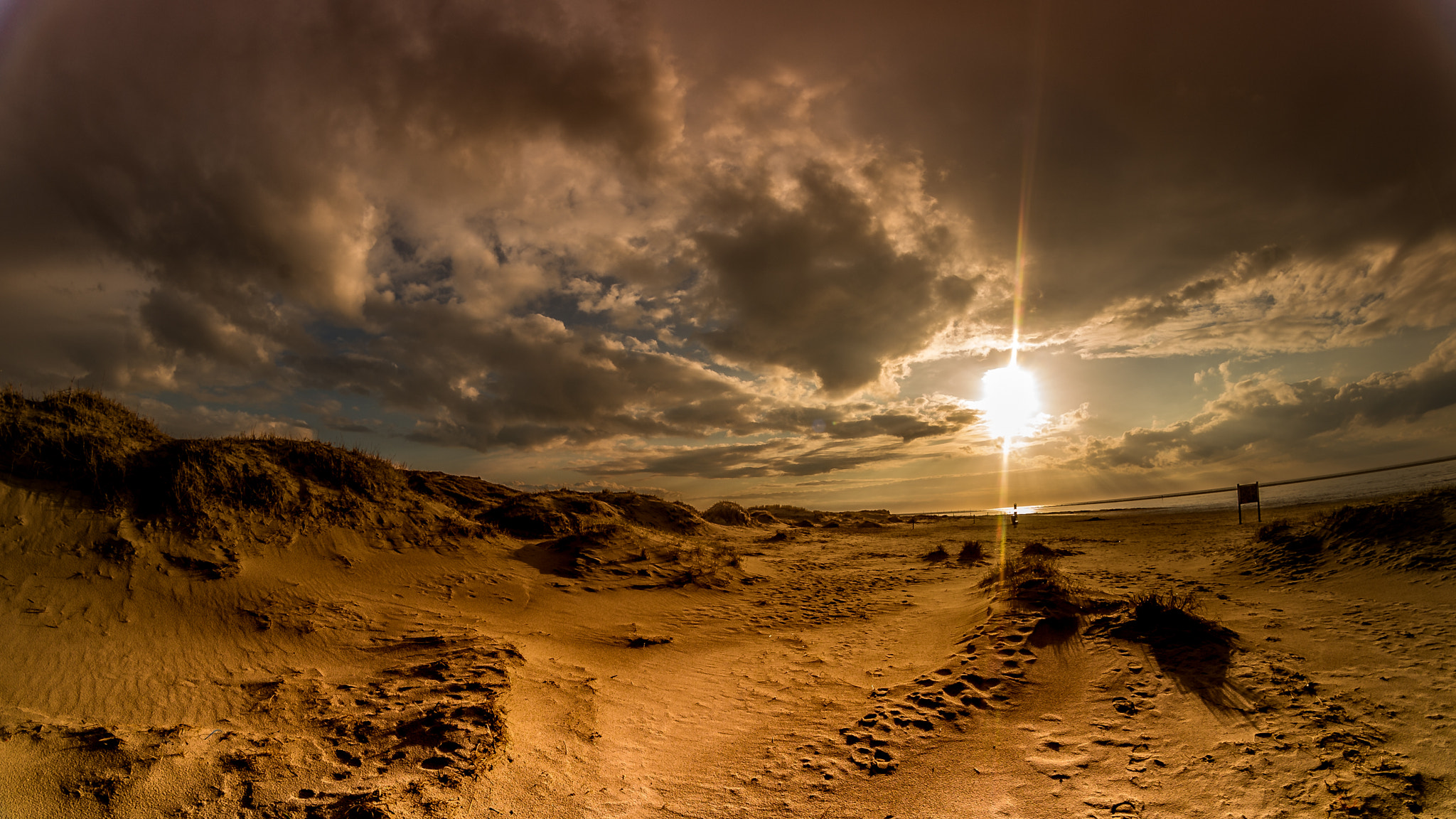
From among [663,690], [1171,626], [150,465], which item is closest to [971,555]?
[1171,626]

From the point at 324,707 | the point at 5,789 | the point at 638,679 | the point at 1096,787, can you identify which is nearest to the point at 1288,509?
the point at 1096,787

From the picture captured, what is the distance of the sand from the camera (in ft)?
13.8

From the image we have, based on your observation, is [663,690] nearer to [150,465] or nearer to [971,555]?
[150,465]

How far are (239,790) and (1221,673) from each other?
9.61 m

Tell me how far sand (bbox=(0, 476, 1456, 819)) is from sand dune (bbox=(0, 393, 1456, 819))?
0.13ft

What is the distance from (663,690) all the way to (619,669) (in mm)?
1016

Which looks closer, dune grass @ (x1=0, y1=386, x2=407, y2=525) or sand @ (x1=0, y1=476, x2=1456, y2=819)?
sand @ (x1=0, y1=476, x2=1456, y2=819)

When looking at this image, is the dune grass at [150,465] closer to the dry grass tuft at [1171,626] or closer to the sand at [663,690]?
the sand at [663,690]

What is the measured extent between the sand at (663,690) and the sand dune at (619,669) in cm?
4

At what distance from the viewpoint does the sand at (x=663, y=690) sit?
420cm

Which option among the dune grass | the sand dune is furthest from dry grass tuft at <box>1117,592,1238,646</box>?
the dune grass

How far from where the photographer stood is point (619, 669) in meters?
7.88

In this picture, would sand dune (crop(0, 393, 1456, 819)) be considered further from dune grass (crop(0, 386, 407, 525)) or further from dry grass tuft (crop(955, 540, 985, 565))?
dry grass tuft (crop(955, 540, 985, 565))

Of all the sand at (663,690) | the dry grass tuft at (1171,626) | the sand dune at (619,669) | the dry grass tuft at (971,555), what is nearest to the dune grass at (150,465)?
the sand dune at (619,669)
